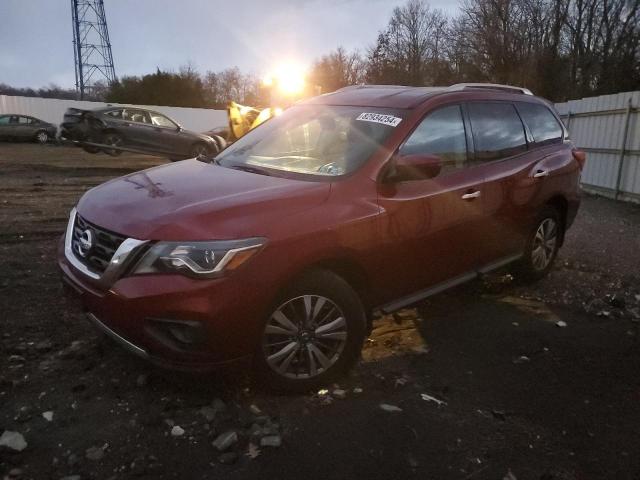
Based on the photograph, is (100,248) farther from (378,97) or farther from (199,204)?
(378,97)

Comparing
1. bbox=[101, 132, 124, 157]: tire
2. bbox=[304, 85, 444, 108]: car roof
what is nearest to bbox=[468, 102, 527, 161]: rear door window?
bbox=[304, 85, 444, 108]: car roof

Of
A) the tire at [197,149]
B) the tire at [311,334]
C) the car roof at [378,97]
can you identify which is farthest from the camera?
the tire at [197,149]

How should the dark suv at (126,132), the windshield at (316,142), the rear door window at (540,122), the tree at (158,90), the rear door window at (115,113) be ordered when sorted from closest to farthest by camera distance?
the windshield at (316,142) < the rear door window at (540,122) < the dark suv at (126,132) < the rear door window at (115,113) < the tree at (158,90)

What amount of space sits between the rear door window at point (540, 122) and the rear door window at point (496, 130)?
0.19m

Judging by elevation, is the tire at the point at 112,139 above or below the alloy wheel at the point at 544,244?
above

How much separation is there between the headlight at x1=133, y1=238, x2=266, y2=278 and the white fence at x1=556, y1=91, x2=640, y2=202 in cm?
1070

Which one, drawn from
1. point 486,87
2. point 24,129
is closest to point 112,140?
point 24,129

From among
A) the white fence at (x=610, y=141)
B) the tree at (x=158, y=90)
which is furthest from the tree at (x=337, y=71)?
the white fence at (x=610, y=141)

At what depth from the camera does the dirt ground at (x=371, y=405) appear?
2.73 metres

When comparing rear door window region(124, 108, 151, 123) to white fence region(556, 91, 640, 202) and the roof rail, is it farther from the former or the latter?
the roof rail

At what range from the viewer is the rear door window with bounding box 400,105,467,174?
3895 millimetres

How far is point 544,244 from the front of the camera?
5.57m

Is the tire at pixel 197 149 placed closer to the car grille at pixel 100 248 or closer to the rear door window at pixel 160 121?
the rear door window at pixel 160 121

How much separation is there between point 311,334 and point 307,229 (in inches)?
24.7
